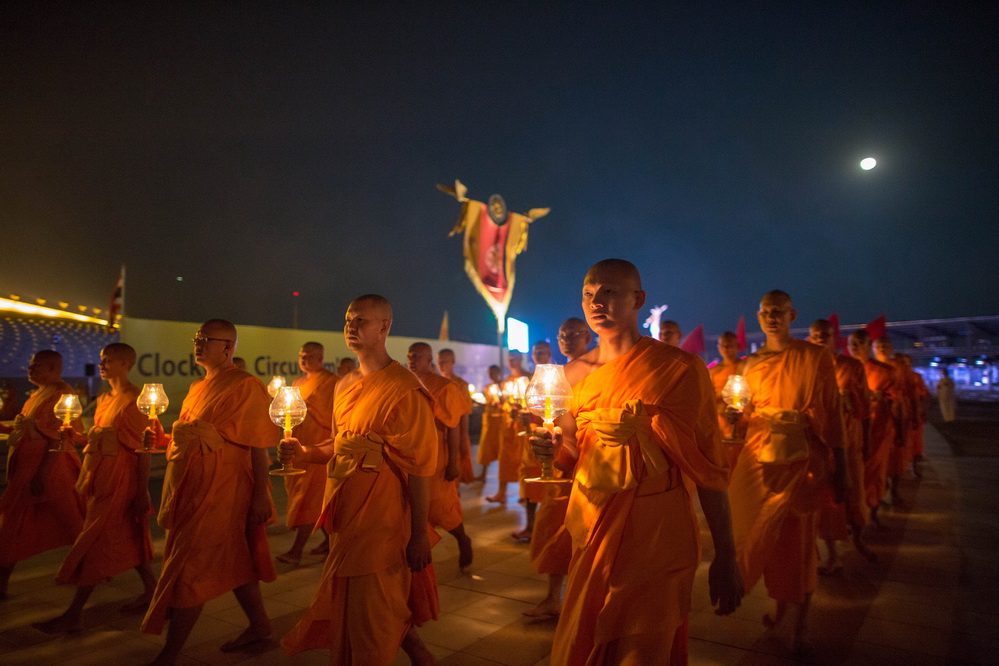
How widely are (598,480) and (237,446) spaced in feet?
9.29

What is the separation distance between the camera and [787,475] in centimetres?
430

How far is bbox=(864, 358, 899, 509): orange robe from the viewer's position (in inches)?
306

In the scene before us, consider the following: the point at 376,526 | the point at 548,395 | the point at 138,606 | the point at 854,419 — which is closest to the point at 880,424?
the point at 854,419

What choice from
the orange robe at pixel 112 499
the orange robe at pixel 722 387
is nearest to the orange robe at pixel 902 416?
the orange robe at pixel 722 387

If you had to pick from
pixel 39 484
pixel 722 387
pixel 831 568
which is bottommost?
pixel 831 568

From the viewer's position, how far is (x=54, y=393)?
5.76 metres

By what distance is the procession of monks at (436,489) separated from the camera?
254 centimetres

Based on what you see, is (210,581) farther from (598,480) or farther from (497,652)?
(598,480)

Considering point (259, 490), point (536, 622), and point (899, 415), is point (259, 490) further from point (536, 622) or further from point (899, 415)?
point (899, 415)

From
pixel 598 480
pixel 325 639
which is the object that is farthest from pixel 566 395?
pixel 325 639

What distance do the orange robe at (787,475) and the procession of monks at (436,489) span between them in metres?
0.01

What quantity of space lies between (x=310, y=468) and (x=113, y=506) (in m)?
2.08

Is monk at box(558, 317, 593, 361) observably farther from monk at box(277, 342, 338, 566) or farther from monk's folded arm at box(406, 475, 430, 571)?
monk at box(277, 342, 338, 566)

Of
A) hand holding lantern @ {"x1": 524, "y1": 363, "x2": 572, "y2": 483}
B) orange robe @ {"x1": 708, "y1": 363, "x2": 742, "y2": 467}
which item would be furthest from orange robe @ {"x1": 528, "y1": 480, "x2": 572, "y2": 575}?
orange robe @ {"x1": 708, "y1": 363, "x2": 742, "y2": 467}
